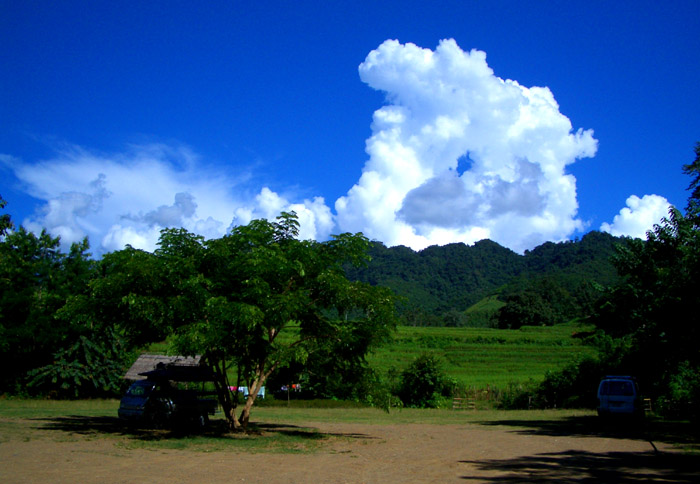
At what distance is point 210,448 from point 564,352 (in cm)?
5896

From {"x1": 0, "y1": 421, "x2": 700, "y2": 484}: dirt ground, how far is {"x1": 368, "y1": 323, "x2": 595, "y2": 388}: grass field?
101ft

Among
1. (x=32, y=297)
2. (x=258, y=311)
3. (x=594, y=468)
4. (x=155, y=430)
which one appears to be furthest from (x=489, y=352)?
(x=594, y=468)

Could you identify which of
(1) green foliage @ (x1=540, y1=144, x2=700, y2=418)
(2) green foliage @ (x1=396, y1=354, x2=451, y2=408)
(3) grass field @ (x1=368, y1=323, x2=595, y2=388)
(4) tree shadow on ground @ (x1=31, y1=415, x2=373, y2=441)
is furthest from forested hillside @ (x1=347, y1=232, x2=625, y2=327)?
(4) tree shadow on ground @ (x1=31, y1=415, x2=373, y2=441)

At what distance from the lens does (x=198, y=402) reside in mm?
21203

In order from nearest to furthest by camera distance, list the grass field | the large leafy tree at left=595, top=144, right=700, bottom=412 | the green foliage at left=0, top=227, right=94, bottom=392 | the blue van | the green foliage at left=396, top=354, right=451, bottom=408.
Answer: the large leafy tree at left=595, top=144, right=700, bottom=412 → the blue van → the green foliage at left=0, top=227, right=94, bottom=392 → the green foliage at left=396, top=354, right=451, bottom=408 → the grass field

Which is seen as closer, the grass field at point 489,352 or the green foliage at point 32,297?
the green foliage at point 32,297

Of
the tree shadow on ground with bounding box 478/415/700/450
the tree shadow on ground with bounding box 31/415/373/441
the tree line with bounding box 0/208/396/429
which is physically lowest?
the tree shadow on ground with bounding box 31/415/373/441

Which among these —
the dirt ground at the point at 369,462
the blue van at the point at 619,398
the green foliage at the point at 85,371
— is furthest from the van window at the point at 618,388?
the green foliage at the point at 85,371

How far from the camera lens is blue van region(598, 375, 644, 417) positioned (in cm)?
2156

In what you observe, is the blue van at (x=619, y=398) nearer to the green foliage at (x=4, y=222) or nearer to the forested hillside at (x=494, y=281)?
the green foliage at (x=4, y=222)

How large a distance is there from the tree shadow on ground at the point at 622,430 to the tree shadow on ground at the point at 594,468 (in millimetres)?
3579

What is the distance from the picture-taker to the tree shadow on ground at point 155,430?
18.5 m

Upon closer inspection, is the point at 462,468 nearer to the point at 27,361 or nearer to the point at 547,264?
the point at 27,361

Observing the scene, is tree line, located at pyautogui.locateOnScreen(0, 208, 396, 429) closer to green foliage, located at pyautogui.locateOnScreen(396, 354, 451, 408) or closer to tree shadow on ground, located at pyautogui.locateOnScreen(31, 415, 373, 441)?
tree shadow on ground, located at pyautogui.locateOnScreen(31, 415, 373, 441)
